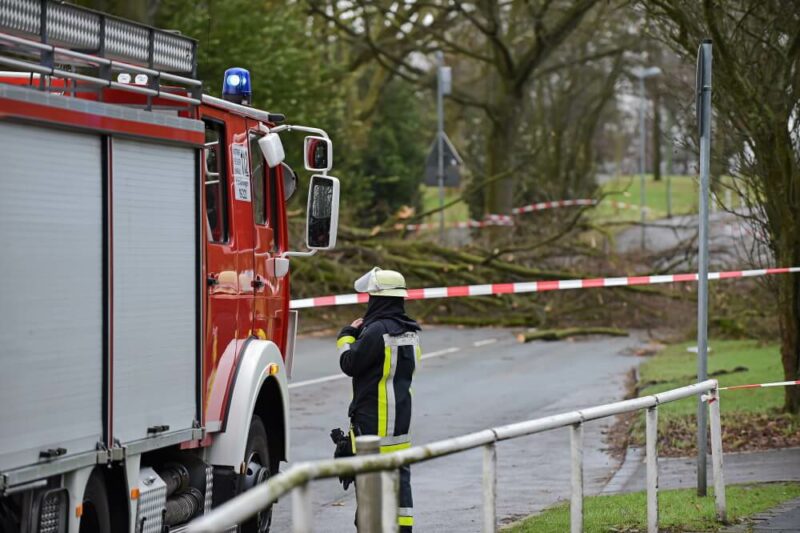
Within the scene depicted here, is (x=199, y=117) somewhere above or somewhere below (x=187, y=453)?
above

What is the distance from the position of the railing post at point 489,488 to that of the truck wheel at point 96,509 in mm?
1755

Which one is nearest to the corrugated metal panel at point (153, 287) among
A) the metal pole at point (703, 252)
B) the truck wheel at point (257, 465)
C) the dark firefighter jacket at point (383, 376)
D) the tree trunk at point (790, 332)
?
the truck wheel at point (257, 465)

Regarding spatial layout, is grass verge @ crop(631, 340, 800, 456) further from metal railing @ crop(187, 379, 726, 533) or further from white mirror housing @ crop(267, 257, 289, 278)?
white mirror housing @ crop(267, 257, 289, 278)

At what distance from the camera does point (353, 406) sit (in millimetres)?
8023

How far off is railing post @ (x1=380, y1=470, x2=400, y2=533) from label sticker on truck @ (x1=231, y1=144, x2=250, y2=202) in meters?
3.35

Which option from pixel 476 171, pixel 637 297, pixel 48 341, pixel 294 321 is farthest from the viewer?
pixel 476 171

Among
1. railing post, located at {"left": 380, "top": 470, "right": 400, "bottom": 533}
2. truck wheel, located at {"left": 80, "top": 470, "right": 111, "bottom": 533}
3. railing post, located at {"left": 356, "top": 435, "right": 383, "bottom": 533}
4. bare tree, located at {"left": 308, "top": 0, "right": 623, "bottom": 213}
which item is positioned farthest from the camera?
bare tree, located at {"left": 308, "top": 0, "right": 623, "bottom": 213}

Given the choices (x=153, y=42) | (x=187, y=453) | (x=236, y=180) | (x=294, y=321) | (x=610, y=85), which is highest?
(x=610, y=85)

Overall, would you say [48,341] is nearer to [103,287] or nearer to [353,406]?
[103,287]

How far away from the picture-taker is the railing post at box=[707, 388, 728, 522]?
876 cm

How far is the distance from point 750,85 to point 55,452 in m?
8.47

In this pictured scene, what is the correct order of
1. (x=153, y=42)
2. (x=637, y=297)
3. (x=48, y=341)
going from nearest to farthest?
1. (x=48, y=341)
2. (x=153, y=42)
3. (x=637, y=297)

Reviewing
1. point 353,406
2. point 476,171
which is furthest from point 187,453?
point 476,171

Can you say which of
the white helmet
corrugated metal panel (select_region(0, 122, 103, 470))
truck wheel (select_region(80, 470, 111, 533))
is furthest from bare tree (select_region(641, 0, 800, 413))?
truck wheel (select_region(80, 470, 111, 533))
